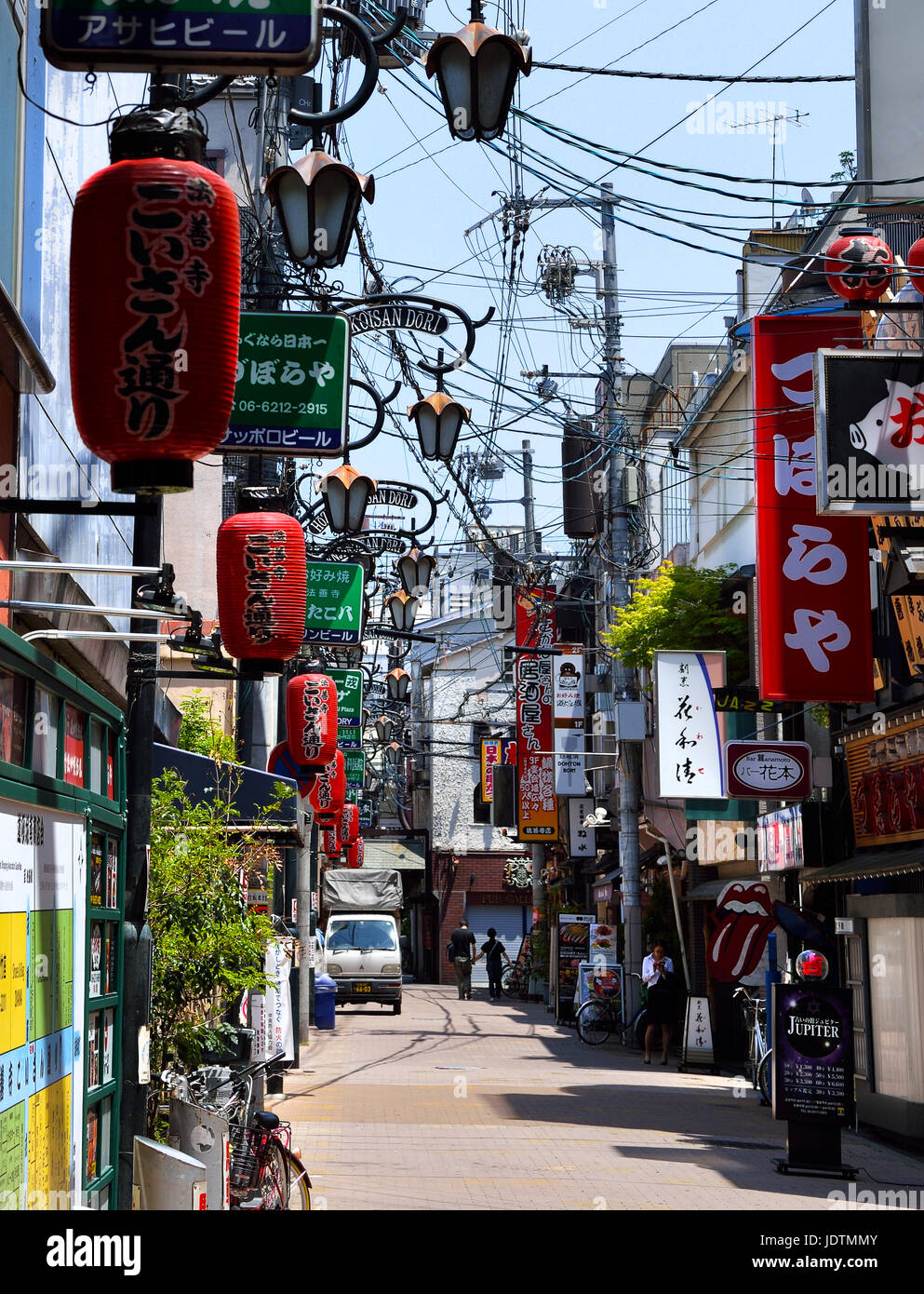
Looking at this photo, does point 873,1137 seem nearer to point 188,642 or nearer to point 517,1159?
point 517,1159

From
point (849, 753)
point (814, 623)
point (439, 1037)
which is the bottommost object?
point (439, 1037)

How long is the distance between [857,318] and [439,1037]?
58.8 ft

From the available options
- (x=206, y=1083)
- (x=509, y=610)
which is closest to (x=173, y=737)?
(x=206, y=1083)

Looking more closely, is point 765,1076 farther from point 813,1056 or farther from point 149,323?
point 149,323

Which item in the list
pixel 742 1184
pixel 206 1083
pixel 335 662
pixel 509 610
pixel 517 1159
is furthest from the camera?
pixel 509 610

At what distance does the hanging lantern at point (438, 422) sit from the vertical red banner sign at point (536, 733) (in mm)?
21873

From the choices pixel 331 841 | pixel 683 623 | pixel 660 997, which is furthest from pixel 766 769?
pixel 331 841

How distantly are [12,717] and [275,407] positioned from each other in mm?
4977

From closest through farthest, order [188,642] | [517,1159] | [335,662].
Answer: [188,642]
[517,1159]
[335,662]

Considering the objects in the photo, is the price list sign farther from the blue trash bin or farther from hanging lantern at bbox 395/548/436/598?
the blue trash bin

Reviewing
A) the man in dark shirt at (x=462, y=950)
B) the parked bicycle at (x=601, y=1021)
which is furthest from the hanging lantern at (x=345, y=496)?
the man in dark shirt at (x=462, y=950)

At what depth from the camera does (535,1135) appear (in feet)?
53.1

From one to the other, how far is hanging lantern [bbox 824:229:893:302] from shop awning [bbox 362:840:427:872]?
52.8m

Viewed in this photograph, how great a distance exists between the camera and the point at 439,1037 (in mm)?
30016
